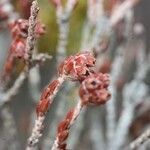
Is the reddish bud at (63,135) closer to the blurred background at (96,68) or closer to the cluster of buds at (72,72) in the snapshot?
the cluster of buds at (72,72)

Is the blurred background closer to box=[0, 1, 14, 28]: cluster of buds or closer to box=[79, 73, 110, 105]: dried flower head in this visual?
box=[0, 1, 14, 28]: cluster of buds

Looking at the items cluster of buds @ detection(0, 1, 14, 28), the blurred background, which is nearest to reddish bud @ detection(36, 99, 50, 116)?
the blurred background

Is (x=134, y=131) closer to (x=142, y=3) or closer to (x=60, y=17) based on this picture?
(x=60, y=17)

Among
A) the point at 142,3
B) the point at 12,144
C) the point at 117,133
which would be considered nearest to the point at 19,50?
the point at 12,144

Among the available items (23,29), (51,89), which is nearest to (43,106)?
(51,89)

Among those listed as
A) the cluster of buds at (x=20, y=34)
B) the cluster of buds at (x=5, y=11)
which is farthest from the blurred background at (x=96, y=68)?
the cluster of buds at (x=20, y=34)

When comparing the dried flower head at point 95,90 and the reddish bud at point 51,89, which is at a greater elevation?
the reddish bud at point 51,89
